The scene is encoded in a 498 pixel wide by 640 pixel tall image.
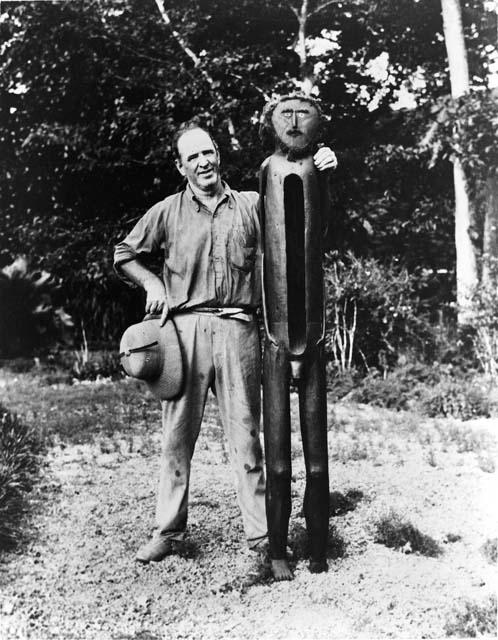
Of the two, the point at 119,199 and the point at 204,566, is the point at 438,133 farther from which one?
the point at 204,566

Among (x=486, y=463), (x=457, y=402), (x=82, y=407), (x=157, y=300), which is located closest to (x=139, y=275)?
(x=157, y=300)

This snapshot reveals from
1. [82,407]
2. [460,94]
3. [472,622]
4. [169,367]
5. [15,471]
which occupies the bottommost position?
[472,622]

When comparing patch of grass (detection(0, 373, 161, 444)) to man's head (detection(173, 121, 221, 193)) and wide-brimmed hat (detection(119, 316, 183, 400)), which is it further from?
man's head (detection(173, 121, 221, 193))

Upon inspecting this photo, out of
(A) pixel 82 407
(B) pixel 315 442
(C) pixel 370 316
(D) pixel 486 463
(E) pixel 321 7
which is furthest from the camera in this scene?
(E) pixel 321 7

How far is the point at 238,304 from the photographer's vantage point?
351 cm

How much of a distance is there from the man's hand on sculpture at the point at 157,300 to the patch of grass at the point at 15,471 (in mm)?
1685

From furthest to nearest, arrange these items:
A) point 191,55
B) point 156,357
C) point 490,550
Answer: point 191,55 → point 490,550 → point 156,357

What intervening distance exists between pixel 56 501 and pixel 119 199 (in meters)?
7.73

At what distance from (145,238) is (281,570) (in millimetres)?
1800

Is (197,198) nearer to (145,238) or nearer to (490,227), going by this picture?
(145,238)

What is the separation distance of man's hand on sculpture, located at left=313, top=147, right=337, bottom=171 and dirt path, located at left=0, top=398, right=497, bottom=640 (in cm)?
197

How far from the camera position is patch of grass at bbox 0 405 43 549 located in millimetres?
4269

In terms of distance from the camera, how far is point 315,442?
3.32 metres

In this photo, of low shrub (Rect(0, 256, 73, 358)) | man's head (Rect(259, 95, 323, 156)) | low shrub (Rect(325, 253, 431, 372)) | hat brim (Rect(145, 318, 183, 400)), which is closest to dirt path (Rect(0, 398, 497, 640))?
hat brim (Rect(145, 318, 183, 400))
